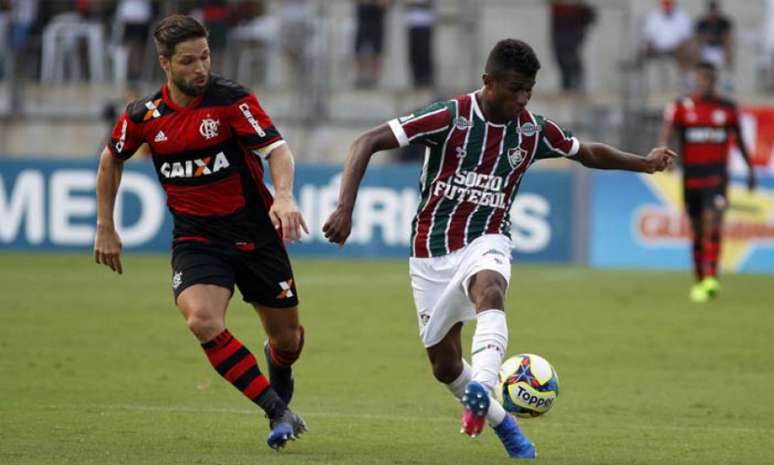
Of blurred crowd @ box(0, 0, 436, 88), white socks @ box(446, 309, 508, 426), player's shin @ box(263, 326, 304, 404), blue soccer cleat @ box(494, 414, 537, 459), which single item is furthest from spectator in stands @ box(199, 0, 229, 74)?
white socks @ box(446, 309, 508, 426)

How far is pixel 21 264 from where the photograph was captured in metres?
21.8

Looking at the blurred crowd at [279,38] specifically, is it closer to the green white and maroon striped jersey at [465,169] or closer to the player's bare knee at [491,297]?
the green white and maroon striped jersey at [465,169]

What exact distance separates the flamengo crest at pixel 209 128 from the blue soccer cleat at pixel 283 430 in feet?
4.82

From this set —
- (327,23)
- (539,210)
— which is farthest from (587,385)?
(327,23)

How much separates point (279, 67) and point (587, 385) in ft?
55.8

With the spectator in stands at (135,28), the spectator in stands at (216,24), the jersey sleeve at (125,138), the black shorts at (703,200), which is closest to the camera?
the jersey sleeve at (125,138)

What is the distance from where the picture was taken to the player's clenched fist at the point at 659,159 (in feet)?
27.9

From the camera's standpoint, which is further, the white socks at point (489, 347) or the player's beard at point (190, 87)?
the player's beard at point (190, 87)

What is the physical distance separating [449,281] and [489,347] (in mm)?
754

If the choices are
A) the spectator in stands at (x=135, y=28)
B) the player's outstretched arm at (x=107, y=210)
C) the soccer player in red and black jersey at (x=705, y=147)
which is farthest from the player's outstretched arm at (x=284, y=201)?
the spectator in stands at (x=135, y=28)

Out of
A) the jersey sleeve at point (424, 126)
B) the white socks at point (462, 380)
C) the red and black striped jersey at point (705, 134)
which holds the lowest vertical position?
the red and black striped jersey at point (705, 134)

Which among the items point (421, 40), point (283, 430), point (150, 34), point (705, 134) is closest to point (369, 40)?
point (421, 40)

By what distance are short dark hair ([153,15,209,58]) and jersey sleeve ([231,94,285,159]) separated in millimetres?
425

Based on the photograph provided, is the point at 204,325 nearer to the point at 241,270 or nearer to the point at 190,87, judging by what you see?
the point at 241,270
